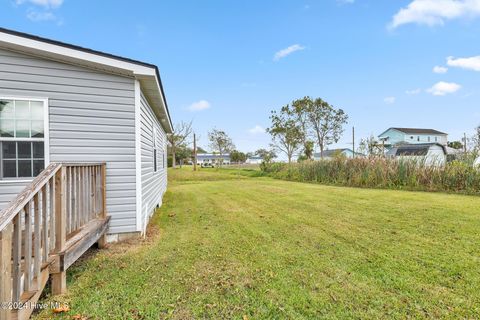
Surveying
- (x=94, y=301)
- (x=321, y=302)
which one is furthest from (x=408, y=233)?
(x=94, y=301)

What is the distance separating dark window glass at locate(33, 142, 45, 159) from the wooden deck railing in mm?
872

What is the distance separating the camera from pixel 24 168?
3893mm

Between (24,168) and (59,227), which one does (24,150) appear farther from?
(59,227)

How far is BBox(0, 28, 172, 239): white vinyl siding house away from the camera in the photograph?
12.4ft

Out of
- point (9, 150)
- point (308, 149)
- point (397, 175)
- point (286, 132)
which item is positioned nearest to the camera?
point (9, 150)

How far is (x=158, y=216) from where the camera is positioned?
654 cm

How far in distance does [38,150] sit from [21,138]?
0.28 m

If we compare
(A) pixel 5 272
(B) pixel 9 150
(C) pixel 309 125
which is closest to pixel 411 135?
(C) pixel 309 125

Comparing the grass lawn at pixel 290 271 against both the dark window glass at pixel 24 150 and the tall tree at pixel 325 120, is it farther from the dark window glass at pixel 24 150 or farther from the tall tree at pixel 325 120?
the tall tree at pixel 325 120

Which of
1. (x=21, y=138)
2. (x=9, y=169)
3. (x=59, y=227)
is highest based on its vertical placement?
(x=21, y=138)

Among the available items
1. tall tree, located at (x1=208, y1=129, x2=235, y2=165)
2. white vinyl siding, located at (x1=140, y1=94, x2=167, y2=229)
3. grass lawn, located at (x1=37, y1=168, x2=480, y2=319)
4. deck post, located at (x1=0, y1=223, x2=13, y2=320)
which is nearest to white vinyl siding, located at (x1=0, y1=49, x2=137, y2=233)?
white vinyl siding, located at (x1=140, y1=94, x2=167, y2=229)

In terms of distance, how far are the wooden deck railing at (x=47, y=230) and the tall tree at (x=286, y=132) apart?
27.6m

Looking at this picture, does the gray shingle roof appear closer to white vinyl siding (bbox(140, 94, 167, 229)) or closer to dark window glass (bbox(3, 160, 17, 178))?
white vinyl siding (bbox(140, 94, 167, 229))

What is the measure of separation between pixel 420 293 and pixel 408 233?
238 cm
